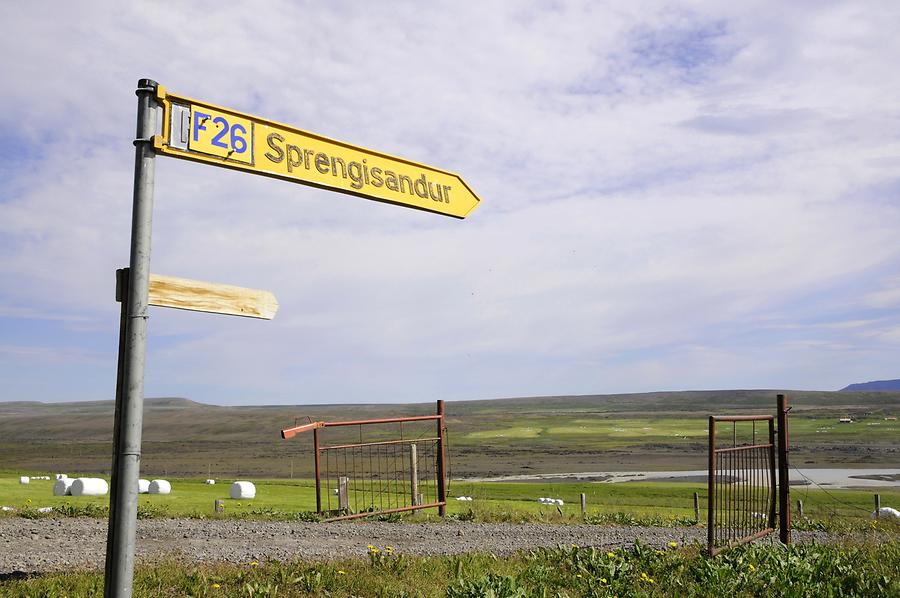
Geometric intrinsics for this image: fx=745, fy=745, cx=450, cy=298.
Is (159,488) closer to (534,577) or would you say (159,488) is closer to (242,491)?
(242,491)

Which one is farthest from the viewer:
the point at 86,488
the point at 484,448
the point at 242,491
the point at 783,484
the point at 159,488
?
the point at 484,448

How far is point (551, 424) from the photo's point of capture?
377 feet

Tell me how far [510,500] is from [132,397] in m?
24.9

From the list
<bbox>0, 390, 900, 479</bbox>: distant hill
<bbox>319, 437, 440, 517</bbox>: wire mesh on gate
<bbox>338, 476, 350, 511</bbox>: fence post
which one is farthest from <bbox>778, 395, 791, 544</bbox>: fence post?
<bbox>0, 390, 900, 479</bbox>: distant hill

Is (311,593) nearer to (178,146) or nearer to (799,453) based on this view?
(178,146)

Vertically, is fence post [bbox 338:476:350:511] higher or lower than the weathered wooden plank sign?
lower

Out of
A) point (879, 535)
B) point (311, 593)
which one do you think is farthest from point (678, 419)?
point (311, 593)

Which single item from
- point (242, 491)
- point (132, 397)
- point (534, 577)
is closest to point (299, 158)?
point (132, 397)

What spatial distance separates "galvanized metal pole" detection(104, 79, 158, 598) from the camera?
416cm

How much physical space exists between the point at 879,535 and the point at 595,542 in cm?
526

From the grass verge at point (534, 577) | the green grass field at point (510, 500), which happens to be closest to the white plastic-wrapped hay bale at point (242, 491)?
the green grass field at point (510, 500)

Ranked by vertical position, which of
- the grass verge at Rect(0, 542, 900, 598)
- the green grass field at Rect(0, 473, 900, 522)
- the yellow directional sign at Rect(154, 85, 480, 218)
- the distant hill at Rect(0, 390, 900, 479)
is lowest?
the distant hill at Rect(0, 390, 900, 479)

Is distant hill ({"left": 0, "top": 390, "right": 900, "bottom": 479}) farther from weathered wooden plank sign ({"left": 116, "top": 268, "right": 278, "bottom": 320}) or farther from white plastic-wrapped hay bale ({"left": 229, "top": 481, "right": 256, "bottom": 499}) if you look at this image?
weathered wooden plank sign ({"left": 116, "top": 268, "right": 278, "bottom": 320})

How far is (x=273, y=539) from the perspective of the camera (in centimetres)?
1007
